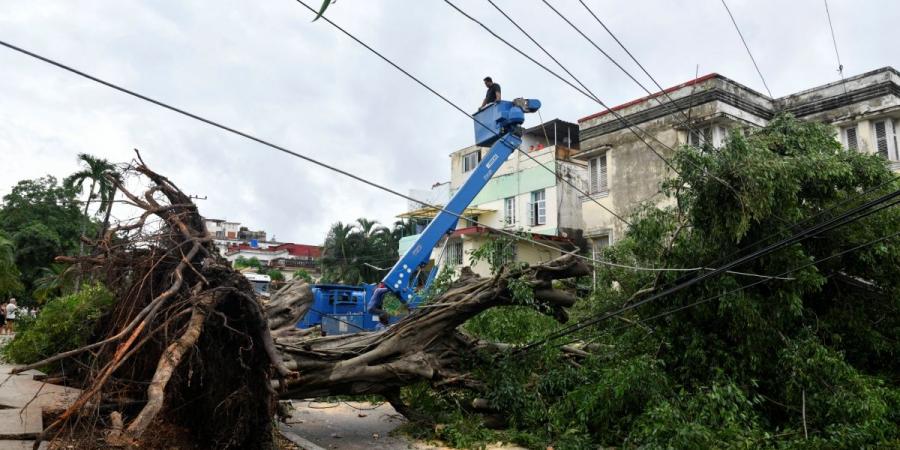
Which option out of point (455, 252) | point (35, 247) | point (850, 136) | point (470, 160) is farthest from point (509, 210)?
point (35, 247)

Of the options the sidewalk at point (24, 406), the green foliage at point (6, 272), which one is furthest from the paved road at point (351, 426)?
the green foliage at point (6, 272)

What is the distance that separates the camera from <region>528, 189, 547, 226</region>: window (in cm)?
2514

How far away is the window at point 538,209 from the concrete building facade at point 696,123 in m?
2.88

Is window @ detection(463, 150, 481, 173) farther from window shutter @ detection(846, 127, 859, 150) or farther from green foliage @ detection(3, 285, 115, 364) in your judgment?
green foliage @ detection(3, 285, 115, 364)

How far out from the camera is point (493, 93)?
11602 millimetres

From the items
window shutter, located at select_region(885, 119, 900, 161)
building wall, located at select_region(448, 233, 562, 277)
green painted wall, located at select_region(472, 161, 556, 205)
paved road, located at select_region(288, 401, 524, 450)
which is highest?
green painted wall, located at select_region(472, 161, 556, 205)

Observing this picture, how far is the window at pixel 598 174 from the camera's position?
21.2m

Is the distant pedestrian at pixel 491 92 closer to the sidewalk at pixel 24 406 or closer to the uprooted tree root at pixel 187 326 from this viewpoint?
the uprooted tree root at pixel 187 326

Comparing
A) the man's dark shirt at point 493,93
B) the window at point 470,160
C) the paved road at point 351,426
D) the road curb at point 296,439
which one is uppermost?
the window at point 470,160

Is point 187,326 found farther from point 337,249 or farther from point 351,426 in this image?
point 337,249

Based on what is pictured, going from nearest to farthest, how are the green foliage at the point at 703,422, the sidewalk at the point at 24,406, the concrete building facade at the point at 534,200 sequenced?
the sidewalk at the point at 24,406, the green foliage at the point at 703,422, the concrete building facade at the point at 534,200

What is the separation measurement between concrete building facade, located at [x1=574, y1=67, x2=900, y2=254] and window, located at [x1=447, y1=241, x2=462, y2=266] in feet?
23.9

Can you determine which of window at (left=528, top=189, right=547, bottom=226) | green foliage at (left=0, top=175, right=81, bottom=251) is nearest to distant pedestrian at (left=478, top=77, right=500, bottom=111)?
window at (left=528, top=189, right=547, bottom=226)

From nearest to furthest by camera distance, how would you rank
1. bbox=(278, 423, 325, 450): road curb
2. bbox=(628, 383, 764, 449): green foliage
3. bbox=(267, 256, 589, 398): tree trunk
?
bbox=(628, 383, 764, 449): green foliage < bbox=(278, 423, 325, 450): road curb < bbox=(267, 256, 589, 398): tree trunk
